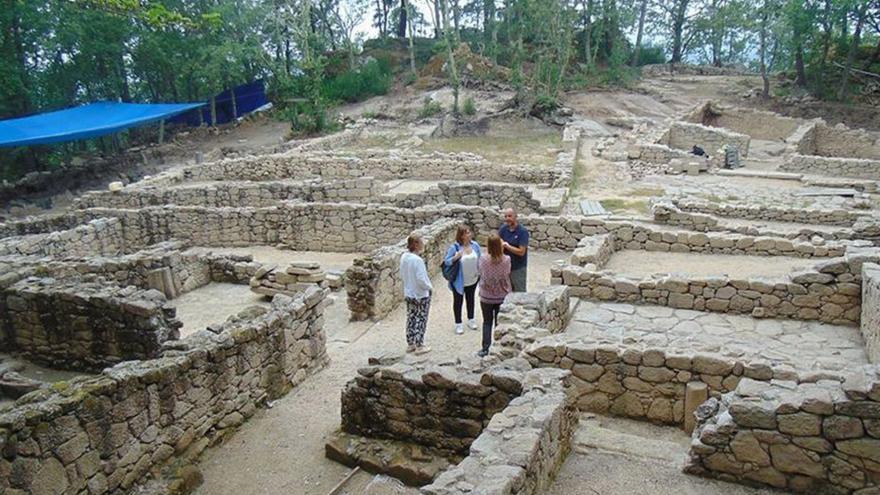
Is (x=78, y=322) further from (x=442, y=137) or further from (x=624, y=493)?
(x=442, y=137)

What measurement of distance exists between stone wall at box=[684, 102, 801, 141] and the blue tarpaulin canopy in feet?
77.8

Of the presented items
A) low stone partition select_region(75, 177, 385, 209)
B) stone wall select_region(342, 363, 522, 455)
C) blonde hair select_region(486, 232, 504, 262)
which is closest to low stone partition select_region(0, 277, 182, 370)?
stone wall select_region(342, 363, 522, 455)

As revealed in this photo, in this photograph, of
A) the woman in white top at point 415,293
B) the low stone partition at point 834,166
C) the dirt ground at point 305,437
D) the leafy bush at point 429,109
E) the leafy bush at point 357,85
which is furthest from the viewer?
the leafy bush at point 357,85

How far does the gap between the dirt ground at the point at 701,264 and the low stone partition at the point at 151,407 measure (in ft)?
19.5

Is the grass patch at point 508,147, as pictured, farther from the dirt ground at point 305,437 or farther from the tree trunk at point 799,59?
the dirt ground at point 305,437

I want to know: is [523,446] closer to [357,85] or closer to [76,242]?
[76,242]

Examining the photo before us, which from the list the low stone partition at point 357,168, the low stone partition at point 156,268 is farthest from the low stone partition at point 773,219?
the low stone partition at point 156,268

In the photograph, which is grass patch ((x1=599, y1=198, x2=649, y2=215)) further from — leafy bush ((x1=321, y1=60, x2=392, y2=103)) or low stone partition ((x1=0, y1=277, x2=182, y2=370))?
leafy bush ((x1=321, y1=60, x2=392, y2=103))

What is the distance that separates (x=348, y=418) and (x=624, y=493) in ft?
9.86

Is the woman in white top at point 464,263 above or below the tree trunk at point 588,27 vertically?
below

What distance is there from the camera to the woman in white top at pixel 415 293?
877cm

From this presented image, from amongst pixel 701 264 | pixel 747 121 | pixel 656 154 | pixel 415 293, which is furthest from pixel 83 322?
pixel 747 121

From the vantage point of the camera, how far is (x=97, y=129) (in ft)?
82.0

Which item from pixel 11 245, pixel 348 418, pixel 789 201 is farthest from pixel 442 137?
pixel 348 418
